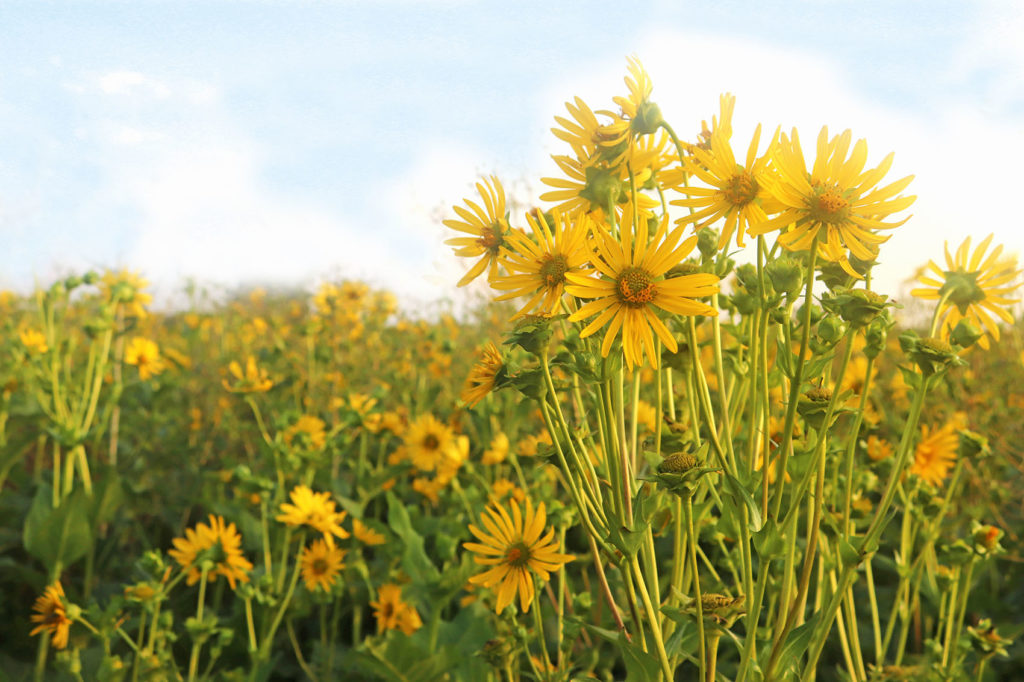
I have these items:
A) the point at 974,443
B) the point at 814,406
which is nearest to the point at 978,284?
the point at 814,406

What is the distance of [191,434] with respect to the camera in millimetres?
3088

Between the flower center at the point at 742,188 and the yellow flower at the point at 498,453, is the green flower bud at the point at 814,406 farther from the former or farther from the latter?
the yellow flower at the point at 498,453

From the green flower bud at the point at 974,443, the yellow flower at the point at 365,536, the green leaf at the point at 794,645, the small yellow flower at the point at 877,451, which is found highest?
the green flower bud at the point at 974,443

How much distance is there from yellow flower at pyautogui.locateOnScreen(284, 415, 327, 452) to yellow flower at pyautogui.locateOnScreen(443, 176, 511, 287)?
45.7 inches

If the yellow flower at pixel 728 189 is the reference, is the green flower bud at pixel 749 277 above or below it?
below

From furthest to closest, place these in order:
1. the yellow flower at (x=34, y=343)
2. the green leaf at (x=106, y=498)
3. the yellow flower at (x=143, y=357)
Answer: the yellow flower at (x=143, y=357), the yellow flower at (x=34, y=343), the green leaf at (x=106, y=498)

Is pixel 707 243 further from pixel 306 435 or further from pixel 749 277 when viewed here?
pixel 306 435

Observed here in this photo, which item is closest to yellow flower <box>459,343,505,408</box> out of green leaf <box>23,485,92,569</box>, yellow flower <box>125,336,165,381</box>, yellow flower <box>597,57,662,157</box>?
yellow flower <box>597,57,662,157</box>

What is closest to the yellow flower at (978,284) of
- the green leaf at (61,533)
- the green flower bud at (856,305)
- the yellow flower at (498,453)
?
the green flower bud at (856,305)

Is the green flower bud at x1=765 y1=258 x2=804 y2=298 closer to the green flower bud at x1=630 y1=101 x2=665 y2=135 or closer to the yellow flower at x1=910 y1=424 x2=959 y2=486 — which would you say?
the green flower bud at x1=630 y1=101 x2=665 y2=135

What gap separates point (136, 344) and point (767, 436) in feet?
9.49

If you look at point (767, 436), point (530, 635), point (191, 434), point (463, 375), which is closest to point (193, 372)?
point (191, 434)

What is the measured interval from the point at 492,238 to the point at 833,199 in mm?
391

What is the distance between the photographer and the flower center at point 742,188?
78cm
